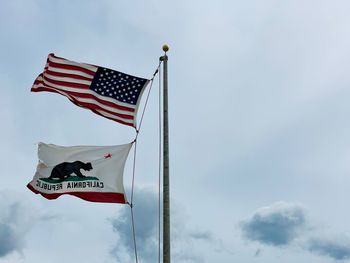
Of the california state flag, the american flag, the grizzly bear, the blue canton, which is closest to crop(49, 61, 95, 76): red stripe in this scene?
the american flag

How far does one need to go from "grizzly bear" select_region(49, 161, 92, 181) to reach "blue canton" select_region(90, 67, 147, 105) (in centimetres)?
283

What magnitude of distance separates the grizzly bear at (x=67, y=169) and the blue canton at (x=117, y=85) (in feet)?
9.27

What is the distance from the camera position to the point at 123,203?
18078 mm

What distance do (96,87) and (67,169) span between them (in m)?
3.35

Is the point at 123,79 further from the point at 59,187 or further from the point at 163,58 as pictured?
the point at 59,187

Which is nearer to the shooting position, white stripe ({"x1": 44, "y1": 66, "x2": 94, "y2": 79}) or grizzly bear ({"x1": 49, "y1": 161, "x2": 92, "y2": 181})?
grizzly bear ({"x1": 49, "y1": 161, "x2": 92, "y2": 181})

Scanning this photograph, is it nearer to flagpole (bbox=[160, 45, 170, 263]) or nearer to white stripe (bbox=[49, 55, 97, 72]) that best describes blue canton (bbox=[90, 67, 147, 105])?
white stripe (bbox=[49, 55, 97, 72])

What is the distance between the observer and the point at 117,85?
19.7 meters

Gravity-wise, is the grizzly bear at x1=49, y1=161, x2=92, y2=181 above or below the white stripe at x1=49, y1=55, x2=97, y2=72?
below

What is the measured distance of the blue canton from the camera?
19422mm

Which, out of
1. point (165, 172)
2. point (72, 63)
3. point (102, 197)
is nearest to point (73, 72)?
point (72, 63)

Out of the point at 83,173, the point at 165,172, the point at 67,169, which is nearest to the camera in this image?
the point at 165,172

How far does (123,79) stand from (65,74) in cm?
229

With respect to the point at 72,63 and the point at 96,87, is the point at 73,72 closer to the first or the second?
the point at 72,63
